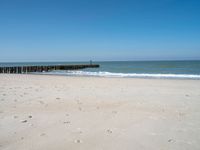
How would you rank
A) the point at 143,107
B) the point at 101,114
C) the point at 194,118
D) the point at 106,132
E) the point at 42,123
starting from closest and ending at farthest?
1. the point at 106,132
2. the point at 42,123
3. the point at 194,118
4. the point at 101,114
5. the point at 143,107

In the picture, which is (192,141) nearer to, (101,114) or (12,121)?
(101,114)

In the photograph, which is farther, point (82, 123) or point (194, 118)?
point (194, 118)

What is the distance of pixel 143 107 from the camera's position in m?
7.32

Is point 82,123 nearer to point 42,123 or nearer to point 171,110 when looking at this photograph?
point 42,123

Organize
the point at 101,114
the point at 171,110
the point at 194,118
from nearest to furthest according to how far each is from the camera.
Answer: the point at 194,118 → the point at 101,114 → the point at 171,110

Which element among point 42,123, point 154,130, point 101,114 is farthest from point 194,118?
point 42,123

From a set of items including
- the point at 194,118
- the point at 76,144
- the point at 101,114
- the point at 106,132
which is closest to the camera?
the point at 76,144

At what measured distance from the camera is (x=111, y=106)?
291 inches

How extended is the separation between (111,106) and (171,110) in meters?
1.93

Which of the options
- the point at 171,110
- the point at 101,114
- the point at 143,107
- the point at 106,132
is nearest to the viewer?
the point at 106,132

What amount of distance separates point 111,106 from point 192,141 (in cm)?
350

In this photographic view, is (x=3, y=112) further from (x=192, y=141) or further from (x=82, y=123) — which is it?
(x=192, y=141)

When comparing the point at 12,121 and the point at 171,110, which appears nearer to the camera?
the point at 12,121

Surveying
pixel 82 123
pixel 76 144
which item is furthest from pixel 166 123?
pixel 76 144
